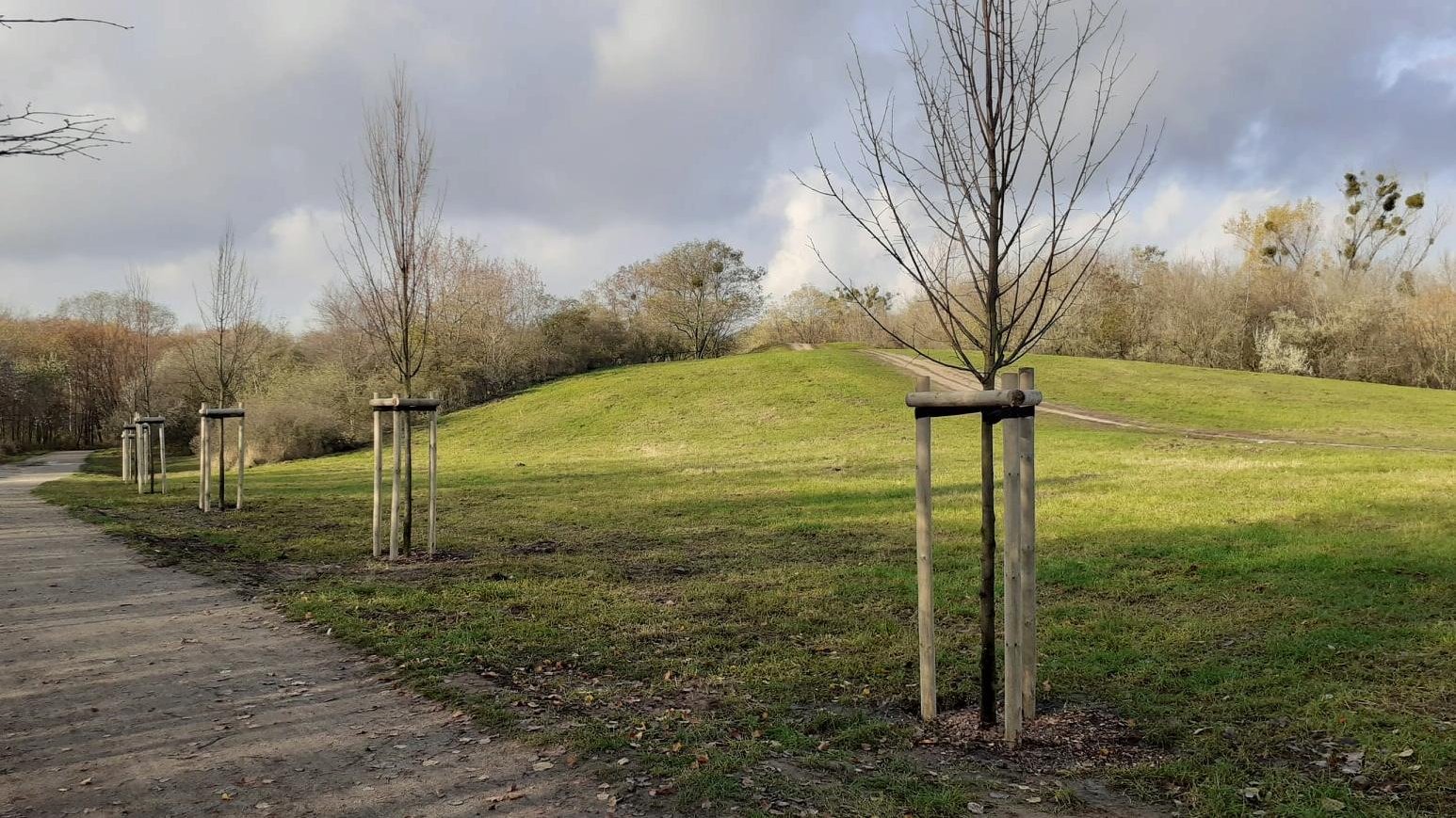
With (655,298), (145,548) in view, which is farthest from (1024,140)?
(655,298)

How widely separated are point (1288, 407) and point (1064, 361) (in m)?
12.3

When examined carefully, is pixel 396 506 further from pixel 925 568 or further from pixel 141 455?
pixel 141 455

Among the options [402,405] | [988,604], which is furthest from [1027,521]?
[402,405]

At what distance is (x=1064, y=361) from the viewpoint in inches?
1574

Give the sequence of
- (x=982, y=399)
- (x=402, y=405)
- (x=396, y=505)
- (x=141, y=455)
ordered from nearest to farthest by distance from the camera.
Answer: (x=982, y=399) → (x=402, y=405) → (x=396, y=505) → (x=141, y=455)

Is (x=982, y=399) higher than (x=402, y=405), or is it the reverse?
(x=402, y=405)

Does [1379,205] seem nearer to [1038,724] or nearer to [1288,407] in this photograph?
[1288,407]

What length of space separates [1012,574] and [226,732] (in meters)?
4.51

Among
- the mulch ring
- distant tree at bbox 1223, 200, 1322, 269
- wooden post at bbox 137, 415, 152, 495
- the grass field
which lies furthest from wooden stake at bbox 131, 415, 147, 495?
distant tree at bbox 1223, 200, 1322, 269

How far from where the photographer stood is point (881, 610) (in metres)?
7.39

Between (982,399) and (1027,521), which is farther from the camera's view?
(1027,521)

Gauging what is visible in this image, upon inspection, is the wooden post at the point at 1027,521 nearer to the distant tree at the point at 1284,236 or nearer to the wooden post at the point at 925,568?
the wooden post at the point at 925,568

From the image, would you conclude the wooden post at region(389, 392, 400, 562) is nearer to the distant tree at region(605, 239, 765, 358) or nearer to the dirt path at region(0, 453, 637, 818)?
the dirt path at region(0, 453, 637, 818)

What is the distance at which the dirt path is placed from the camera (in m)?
3.86
